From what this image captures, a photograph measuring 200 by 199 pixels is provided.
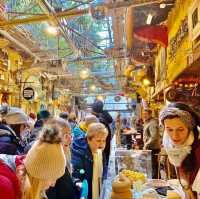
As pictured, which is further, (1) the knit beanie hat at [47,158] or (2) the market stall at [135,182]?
(2) the market stall at [135,182]

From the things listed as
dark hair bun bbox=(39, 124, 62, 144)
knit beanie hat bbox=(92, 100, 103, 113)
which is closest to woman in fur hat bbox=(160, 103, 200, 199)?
dark hair bun bbox=(39, 124, 62, 144)

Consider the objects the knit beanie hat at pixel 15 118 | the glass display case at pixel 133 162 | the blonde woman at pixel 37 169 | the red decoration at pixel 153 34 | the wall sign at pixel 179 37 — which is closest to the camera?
the blonde woman at pixel 37 169

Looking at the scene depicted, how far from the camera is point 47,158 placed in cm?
156

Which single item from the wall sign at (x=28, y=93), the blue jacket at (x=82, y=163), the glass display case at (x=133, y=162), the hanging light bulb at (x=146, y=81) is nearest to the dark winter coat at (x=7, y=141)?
the blue jacket at (x=82, y=163)

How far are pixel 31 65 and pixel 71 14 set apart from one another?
6121mm

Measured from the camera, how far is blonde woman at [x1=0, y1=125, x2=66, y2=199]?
144cm

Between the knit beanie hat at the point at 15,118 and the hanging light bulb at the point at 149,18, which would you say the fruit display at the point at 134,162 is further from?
the hanging light bulb at the point at 149,18

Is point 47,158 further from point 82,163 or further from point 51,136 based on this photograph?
point 82,163

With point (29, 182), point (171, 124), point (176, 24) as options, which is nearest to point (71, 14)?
point (176, 24)

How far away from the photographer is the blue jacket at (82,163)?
338 cm

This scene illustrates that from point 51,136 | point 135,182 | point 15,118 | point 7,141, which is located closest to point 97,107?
point 15,118

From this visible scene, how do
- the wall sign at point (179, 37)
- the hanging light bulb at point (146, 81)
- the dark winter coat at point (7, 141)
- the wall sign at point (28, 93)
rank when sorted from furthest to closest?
the wall sign at point (28, 93), the hanging light bulb at point (146, 81), the wall sign at point (179, 37), the dark winter coat at point (7, 141)

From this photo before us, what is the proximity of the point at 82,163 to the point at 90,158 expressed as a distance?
0.12m

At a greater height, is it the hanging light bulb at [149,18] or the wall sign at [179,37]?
the hanging light bulb at [149,18]
